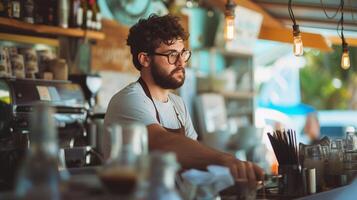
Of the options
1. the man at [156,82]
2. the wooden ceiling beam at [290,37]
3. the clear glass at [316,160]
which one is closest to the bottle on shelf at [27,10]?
the man at [156,82]

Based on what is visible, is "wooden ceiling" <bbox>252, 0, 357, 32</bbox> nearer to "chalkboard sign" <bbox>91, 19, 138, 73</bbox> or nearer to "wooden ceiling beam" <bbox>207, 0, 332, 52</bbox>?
"wooden ceiling beam" <bbox>207, 0, 332, 52</bbox>

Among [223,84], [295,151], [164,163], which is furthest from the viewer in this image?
[223,84]

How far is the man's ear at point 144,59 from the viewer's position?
2996mm

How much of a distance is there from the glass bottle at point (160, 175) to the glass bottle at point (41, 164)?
25 centimetres

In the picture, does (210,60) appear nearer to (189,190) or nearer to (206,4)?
(206,4)

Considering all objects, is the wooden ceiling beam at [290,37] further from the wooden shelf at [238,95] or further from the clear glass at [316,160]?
the clear glass at [316,160]

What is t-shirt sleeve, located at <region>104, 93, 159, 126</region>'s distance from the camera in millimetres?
2777

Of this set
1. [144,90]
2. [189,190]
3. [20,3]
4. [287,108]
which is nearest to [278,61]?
[287,108]

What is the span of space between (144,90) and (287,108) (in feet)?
17.5

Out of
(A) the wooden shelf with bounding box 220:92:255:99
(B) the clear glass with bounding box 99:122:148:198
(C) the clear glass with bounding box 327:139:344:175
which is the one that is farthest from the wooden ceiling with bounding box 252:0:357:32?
(B) the clear glass with bounding box 99:122:148:198

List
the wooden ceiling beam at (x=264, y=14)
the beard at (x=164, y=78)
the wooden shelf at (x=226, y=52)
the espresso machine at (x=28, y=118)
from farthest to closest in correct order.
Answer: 1. the wooden shelf at (x=226, y=52)
2. the wooden ceiling beam at (x=264, y=14)
3. the espresso machine at (x=28, y=118)
4. the beard at (x=164, y=78)

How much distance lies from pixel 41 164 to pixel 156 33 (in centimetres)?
177

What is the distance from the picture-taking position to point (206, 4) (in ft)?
24.2

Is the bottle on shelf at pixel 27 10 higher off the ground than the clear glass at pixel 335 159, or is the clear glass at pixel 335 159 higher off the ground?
the bottle on shelf at pixel 27 10
